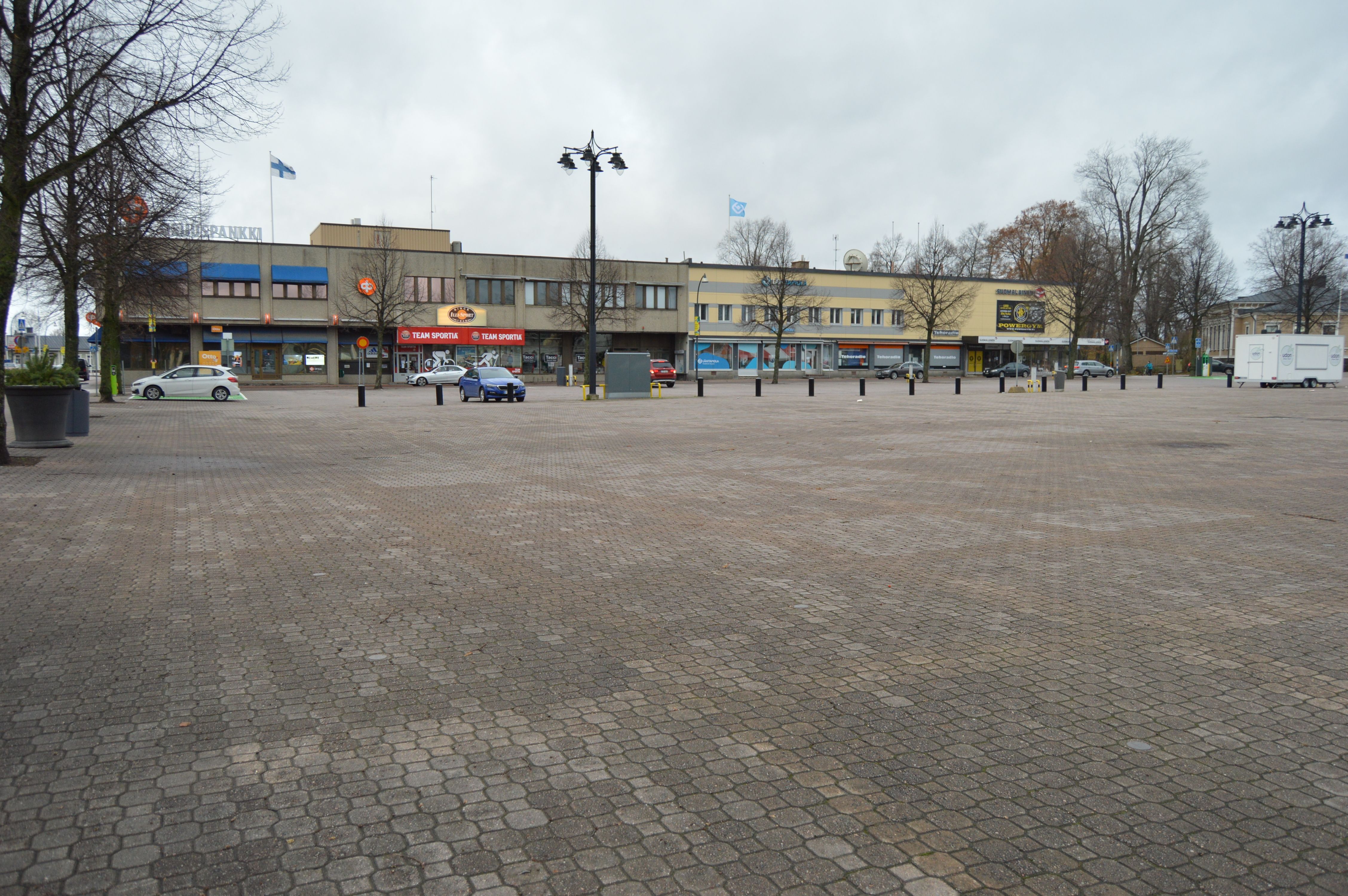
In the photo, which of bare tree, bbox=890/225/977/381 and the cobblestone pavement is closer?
the cobblestone pavement

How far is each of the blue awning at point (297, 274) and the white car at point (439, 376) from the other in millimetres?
8324

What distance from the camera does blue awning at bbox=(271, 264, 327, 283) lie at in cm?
5703

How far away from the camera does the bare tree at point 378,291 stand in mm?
56156

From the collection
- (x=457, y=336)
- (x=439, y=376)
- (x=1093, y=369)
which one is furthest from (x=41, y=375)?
(x=1093, y=369)

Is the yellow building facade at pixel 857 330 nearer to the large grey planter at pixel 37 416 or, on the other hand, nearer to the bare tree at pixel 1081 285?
the bare tree at pixel 1081 285

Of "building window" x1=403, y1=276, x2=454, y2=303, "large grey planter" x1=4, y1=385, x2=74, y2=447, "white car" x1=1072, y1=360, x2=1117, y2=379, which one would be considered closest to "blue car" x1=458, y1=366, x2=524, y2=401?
"large grey planter" x1=4, y1=385, x2=74, y2=447

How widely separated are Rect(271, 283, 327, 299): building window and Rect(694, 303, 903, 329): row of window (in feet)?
85.7

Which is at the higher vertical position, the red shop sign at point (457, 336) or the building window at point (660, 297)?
the building window at point (660, 297)

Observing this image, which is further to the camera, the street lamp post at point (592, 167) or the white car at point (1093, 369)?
the white car at point (1093, 369)

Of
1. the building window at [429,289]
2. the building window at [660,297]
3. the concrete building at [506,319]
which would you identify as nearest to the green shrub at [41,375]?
the concrete building at [506,319]

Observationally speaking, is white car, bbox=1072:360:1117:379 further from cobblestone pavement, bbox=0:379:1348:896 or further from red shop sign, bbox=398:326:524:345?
cobblestone pavement, bbox=0:379:1348:896

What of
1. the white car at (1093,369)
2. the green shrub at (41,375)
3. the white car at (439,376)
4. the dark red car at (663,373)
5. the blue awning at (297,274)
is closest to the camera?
the green shrub at (41,375)

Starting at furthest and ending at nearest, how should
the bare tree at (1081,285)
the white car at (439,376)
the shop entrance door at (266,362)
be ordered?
the bare tree at (1081,285) < the shop entrance door at (266,362) < the white car at (439,376)

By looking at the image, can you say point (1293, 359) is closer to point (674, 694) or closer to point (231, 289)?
point (674, 694)
